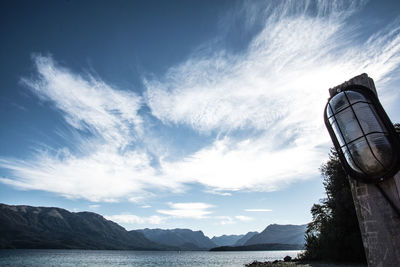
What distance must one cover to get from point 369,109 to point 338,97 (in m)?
0.58

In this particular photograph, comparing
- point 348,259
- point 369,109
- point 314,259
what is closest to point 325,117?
point 369,109

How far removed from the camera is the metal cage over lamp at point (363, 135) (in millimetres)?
3271

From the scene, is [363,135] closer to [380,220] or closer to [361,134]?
[361,134]

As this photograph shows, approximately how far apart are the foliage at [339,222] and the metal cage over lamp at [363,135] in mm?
20184

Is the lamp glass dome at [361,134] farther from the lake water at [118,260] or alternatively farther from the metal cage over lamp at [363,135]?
the lake water at [118,260]

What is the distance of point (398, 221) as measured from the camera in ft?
10.8

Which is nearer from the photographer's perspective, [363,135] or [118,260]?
[363,135]

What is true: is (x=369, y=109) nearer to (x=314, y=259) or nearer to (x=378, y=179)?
(x=378, y=179)

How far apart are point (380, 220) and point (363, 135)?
138 cm

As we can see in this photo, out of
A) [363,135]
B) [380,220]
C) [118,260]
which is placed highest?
[363,135]

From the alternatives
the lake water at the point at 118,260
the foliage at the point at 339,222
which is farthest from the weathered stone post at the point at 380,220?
the lake water at the point at 118,260

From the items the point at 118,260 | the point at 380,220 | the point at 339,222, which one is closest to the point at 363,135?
the point at 380,220

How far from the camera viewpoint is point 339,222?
73.0ft

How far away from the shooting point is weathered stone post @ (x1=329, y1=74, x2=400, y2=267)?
3293 millimetres
